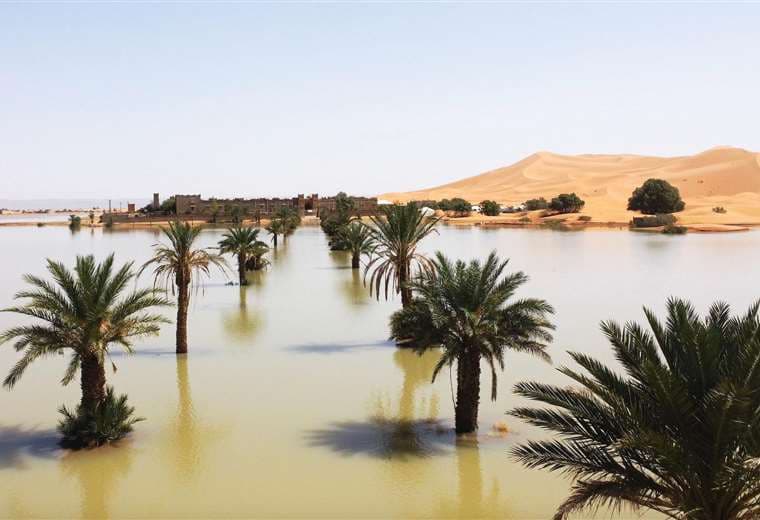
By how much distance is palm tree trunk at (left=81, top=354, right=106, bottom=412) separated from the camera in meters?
12.7

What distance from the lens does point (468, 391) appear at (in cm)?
1312

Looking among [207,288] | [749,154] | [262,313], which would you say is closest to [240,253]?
[207,288]

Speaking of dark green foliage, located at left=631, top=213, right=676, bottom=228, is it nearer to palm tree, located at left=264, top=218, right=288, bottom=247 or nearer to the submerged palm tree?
palm tree, located at left=264, top=218, right=288, bottom=247

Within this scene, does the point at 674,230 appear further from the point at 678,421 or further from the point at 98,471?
the point at 678,421

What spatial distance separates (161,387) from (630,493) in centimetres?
1243

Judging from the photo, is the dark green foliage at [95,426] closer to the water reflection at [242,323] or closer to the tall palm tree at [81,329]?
the tall palm tree at [81,329]

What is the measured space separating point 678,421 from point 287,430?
325 inches

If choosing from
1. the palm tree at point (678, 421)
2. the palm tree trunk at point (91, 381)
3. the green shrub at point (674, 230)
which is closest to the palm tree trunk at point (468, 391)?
the palm tree at point (678, 421)

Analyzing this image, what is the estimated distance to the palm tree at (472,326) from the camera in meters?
13.0

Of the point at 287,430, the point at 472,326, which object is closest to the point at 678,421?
the point at 472,326

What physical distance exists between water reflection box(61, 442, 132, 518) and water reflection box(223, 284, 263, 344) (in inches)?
393

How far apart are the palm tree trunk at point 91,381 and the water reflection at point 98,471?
84cm

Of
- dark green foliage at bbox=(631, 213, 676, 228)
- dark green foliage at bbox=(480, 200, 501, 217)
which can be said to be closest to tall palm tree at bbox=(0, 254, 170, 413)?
dark green foliage at bbox=(631, 213, 676, 228)

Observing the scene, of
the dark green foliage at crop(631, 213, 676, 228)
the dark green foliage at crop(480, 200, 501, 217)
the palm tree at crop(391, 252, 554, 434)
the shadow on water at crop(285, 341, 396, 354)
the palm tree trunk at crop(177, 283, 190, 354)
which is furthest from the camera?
the dark green foliage at crop(480, 200, 501, 217)
